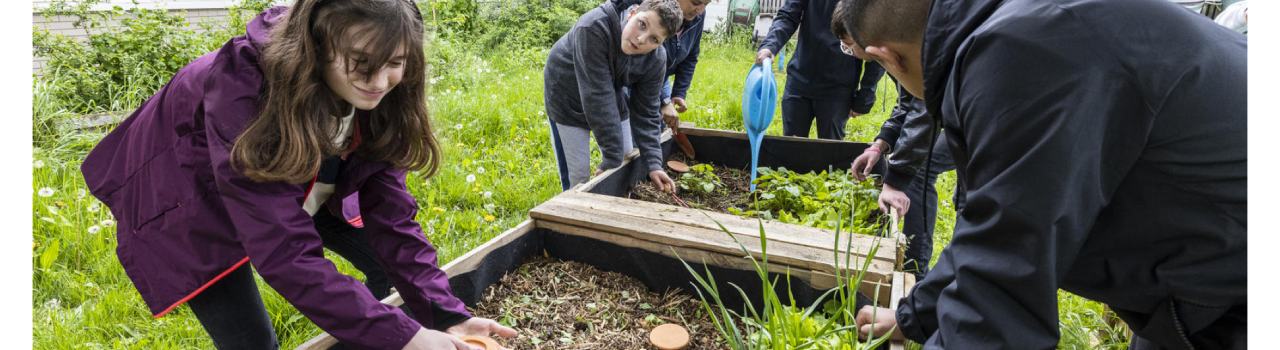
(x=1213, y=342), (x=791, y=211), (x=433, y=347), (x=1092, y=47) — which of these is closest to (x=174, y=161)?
(x=433, y=347)

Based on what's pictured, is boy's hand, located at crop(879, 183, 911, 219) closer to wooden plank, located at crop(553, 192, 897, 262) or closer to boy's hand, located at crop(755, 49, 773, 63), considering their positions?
wooden plank, located at crop(553, 192, 897, 262)

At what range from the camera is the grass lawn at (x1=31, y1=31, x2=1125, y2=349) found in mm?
2178

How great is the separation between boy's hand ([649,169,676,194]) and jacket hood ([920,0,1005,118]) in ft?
6.46

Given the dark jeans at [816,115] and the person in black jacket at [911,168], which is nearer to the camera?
the person in black jacket at [911,168]

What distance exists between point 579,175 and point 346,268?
1.06m

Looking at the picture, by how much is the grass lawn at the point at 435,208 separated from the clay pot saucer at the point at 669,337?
0.82 meters

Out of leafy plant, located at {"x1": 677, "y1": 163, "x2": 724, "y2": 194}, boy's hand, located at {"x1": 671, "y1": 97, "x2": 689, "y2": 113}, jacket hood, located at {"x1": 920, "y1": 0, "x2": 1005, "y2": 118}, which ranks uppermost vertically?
jacket hood, located at {"x1": 920, "y1": 0, "x2": 1005, "y2": 118}

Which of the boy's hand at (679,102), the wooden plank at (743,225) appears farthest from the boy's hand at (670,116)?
the wooden plank at (743,225)

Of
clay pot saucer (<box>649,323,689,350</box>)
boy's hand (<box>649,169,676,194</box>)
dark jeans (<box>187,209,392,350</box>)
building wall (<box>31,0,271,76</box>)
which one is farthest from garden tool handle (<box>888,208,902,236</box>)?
building wall (<box>31,0,271,76</box>)

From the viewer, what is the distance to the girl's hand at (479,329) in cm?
171

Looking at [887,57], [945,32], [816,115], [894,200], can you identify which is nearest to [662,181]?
[894,200]

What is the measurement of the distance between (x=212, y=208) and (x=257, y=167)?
0.72 ft

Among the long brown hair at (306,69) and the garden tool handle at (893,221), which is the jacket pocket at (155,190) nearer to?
the long brown hair at (306,69)

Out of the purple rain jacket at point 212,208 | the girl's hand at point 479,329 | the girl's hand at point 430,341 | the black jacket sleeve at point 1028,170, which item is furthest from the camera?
the girl's hand at point 479,329
